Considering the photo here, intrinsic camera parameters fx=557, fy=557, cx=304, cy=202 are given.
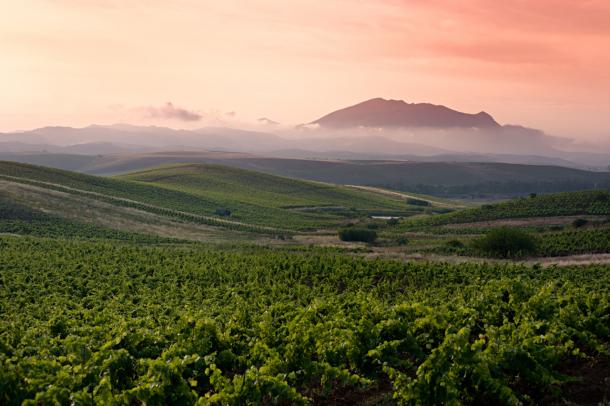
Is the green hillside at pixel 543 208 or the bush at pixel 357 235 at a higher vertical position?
the green hillside at pixel 543 208

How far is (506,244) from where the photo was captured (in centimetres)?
6475

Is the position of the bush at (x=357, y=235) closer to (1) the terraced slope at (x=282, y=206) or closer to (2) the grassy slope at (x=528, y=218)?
(2) the grassy slope at (x=528, y=218)

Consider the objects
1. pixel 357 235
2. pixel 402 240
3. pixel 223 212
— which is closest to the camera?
pixel 402 240

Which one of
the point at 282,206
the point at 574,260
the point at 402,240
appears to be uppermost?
the point at 574,260

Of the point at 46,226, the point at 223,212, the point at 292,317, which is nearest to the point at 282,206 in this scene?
the point at 223,212

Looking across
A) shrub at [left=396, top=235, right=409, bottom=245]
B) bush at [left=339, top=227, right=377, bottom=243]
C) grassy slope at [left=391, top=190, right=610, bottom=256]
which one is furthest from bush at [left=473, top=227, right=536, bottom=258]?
bush at [left=339, top=227, right=377, bottom=243]

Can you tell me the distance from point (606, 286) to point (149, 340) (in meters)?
30.1

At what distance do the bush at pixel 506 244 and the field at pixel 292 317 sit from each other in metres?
1.03

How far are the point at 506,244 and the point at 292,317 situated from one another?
43.9 metres

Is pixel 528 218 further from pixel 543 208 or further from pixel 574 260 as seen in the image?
pixel 574 260

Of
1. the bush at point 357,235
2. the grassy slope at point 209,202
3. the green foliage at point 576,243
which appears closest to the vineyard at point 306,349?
the green foliage at point 576,243

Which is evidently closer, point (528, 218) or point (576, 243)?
point (576, 243)

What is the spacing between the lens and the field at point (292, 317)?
16578 mm

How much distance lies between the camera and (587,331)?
21344mm
